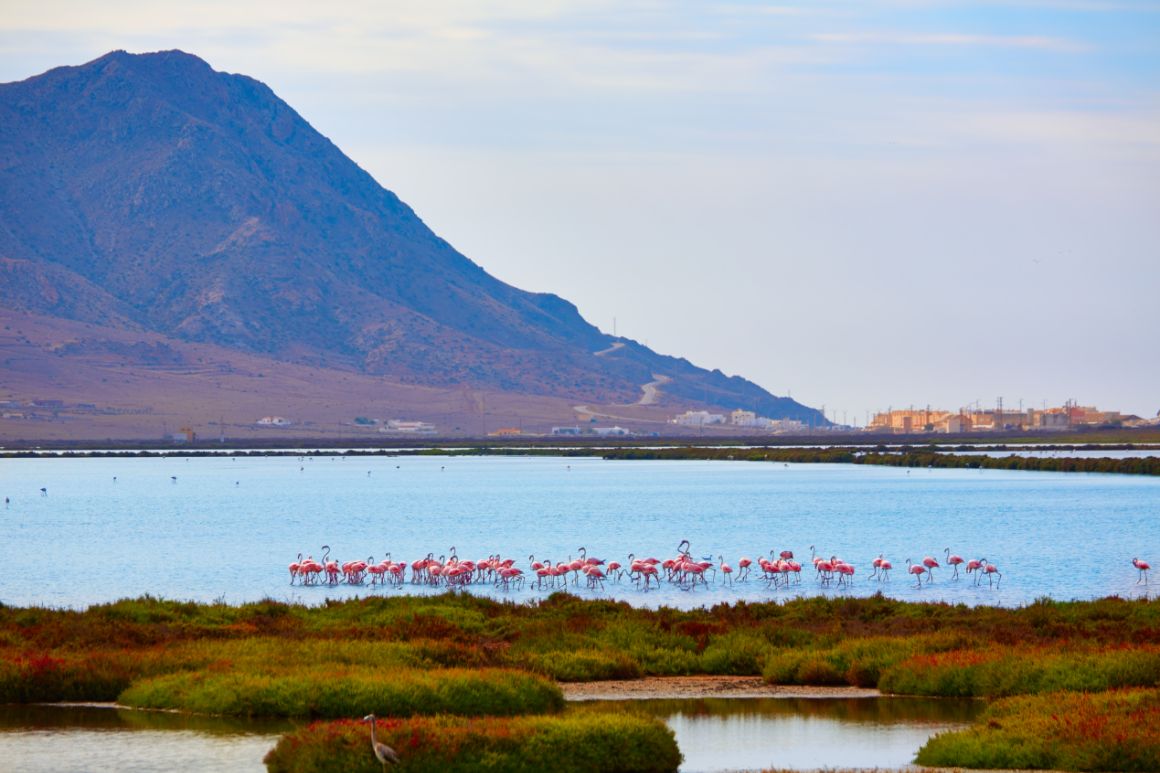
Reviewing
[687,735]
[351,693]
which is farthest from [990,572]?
[351,693]

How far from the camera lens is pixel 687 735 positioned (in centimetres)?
2141

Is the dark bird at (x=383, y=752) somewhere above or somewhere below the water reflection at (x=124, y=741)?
above

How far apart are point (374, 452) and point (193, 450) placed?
20.4 meters

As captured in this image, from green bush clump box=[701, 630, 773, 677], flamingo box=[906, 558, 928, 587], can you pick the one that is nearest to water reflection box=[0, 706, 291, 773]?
green bush clump box=[701, 630, 773, 677]

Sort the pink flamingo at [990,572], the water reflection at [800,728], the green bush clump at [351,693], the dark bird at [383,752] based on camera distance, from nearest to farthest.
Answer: the dark bird at [383,752]
the water reflection at [800,728]
the green bush clump at [351,693]
the pink flamingo at [990,572]

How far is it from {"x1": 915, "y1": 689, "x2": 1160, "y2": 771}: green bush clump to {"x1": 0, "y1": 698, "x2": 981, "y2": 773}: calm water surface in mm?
751

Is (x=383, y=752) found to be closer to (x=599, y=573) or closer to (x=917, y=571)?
(x=599, y=573)

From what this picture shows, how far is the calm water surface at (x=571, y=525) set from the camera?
4116 cm

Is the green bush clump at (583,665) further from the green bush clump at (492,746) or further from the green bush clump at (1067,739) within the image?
the green bush clump at (1067,739)

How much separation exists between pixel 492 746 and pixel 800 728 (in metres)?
5.17

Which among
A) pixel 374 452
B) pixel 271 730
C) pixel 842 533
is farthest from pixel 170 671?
pixel 374 452

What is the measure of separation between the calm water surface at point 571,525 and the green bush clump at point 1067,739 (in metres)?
15.8

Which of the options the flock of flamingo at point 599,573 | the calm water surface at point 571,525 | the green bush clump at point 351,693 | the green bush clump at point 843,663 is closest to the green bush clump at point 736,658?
the green bush clump at point 843,663

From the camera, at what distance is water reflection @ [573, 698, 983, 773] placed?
65.2 ft
